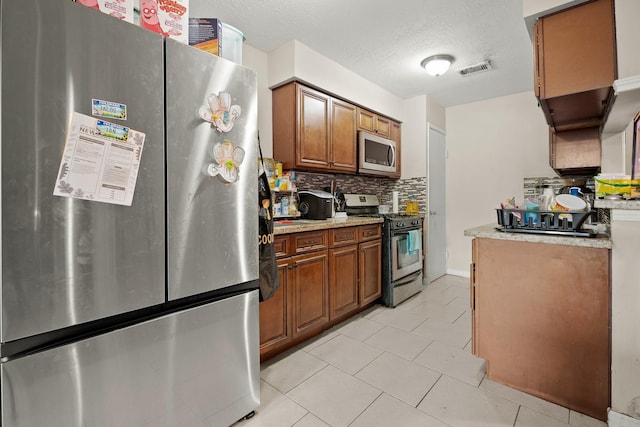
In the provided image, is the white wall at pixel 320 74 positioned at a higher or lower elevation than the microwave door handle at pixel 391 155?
higher

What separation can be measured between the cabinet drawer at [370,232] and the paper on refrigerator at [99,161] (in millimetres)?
2038

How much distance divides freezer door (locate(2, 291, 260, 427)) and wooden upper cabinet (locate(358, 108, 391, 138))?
258 centimetres

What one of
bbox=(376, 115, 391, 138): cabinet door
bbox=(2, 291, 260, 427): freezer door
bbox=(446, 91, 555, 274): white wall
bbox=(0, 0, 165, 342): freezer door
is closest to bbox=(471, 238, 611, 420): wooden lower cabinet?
bbox=(2, 291, 260, 427): freezer door

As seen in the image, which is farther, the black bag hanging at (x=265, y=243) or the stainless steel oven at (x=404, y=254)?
the stainless steel oven at (x=404, y=254)

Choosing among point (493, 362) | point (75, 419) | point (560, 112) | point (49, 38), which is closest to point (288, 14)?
point (49, 38)

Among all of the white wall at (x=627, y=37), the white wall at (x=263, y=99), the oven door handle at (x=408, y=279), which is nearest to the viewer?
the white wall at (x=627, y=37)

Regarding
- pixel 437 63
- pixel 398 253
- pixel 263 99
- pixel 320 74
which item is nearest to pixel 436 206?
pixel 398 253

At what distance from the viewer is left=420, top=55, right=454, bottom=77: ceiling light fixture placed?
2830 millimetres

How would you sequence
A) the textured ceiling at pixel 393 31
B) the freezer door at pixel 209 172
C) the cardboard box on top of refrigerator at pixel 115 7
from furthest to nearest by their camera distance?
the textured ceiling at pixel 393 31 < the freezer door at pixel 209 172 < the cardboard box on top of refrigerator at pixel 115 7

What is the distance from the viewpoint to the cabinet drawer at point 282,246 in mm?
2002

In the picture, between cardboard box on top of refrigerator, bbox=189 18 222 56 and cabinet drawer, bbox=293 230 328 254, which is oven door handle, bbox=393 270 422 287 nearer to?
cabinet drawer, bbox=293 230 328 254

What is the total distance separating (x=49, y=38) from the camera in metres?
0.90

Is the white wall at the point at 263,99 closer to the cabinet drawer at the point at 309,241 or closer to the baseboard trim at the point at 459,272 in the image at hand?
the cabinet drawer at the point at 309,241

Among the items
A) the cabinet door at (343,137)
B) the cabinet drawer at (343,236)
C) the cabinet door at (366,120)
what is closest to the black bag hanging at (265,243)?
the cabinet drawer at (343,236)
